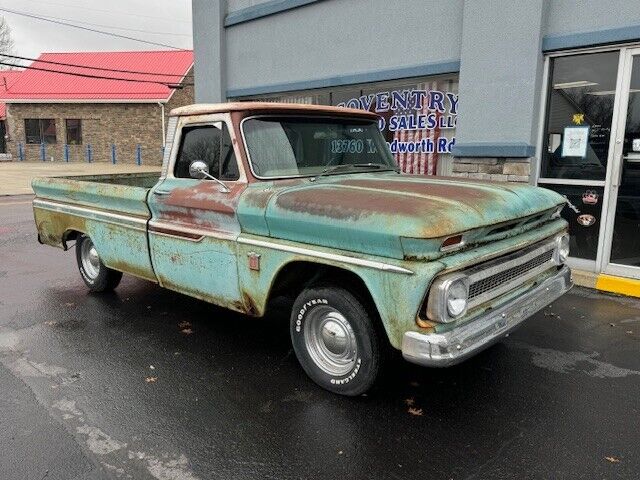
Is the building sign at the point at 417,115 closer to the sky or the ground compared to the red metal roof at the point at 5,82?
closer to the ground

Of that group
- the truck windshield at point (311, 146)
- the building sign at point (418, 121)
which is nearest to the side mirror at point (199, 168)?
the truck windshield at point (311, 146)

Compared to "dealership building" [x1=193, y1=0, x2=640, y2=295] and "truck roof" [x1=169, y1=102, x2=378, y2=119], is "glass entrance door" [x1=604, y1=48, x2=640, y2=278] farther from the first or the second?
"truck roof" [x1=169, y1=102, x2=378, y2=119]

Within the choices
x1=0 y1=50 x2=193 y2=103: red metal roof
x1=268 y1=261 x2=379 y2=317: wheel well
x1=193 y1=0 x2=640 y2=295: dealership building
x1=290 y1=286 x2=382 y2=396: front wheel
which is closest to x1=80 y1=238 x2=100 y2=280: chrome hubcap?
x1=268 y1=261 x2=379 y2=317: wheel well

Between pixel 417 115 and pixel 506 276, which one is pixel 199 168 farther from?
pixel 417 115

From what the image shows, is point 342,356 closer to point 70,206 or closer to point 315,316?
point 315,316

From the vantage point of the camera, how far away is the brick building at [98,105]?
98.3 feet

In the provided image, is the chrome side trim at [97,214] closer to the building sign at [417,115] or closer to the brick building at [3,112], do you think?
the building sign at [417,115]

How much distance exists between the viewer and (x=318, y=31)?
869 cm

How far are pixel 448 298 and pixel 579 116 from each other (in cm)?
439

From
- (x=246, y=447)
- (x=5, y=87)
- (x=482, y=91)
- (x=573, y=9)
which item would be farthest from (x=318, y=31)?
(x=5, y=87)

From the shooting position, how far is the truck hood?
2.97 m

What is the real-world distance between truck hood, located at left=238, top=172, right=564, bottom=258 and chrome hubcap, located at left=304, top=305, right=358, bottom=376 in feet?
1.67

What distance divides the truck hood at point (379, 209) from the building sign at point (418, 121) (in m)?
3.81

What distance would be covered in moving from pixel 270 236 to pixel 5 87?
3752 centimetres
